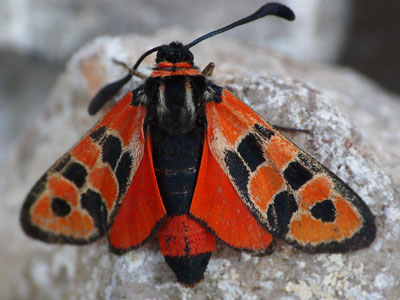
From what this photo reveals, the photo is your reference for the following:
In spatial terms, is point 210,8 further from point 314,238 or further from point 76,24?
point 314,238

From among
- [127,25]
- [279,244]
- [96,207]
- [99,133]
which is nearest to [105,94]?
[99,133]

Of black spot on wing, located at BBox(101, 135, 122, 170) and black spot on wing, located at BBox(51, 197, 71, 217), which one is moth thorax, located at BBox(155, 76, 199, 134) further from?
black spot on wing, located at BBox(51, 197, 71, 217)

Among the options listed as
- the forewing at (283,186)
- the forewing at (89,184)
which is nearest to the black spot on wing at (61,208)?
the forewing at (89,184)

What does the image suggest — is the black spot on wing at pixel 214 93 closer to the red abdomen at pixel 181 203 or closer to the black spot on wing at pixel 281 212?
the red abdomen at pixel 181 203

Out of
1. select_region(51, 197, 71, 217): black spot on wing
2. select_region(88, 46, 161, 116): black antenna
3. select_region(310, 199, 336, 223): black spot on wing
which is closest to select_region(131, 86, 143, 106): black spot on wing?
select_region(88, 46, 161, 116): black antenna

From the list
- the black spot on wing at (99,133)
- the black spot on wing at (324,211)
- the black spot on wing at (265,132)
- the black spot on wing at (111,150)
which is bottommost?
the black spot on wing at (324,211)

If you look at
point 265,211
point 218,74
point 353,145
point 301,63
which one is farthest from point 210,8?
point 265,211
